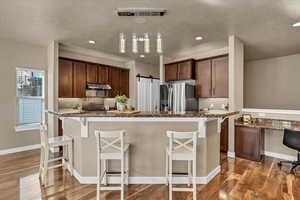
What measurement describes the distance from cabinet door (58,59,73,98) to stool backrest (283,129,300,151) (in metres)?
5.30

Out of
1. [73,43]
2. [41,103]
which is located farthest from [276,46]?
[41,103]

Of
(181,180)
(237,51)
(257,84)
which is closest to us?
(181,180)

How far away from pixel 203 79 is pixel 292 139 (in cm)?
260

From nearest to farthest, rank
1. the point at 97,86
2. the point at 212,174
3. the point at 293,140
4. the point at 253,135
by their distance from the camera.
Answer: the point at 212,174 → the point at 293,140 → the point at 253,135 → the point at 97,86

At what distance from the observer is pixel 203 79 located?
523 cm

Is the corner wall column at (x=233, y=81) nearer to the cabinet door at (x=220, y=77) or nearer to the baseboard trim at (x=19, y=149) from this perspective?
the cabinet door at (x=220, y=77)

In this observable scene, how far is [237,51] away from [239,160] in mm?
2541

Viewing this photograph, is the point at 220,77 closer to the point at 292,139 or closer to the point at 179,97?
the point at 179,97

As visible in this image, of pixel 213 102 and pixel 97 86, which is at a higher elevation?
pixel 97 86

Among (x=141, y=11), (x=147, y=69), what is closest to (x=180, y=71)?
(x=147, y=69)

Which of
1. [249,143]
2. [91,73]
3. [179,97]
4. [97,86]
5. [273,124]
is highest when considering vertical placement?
[91,73]

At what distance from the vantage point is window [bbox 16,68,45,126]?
4.56 m

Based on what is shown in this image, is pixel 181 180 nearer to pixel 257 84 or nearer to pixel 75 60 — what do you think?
pixel 75 60

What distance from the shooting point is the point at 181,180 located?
2.78 metres
